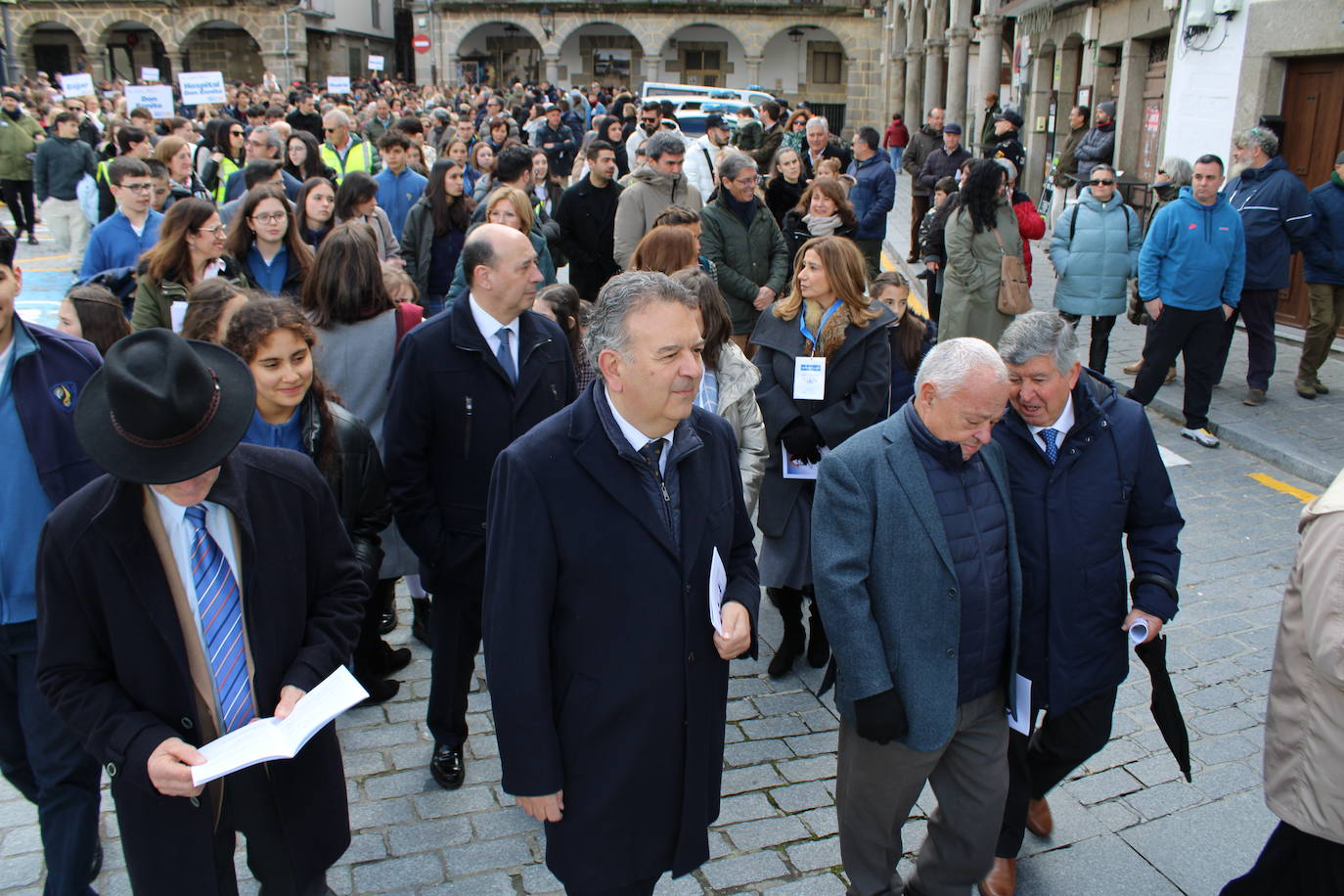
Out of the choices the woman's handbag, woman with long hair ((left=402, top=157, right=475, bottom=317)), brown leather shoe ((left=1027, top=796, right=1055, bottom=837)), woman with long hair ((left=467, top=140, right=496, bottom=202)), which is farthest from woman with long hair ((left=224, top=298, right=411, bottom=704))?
woman with long hair ((left=467, top=140, right=496, bottom=202))

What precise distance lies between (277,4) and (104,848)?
1944 inches

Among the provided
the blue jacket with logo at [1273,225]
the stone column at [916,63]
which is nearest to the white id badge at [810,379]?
the blue jacket with logo at [1273,225]

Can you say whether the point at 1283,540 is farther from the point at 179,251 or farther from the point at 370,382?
the point at 179,251

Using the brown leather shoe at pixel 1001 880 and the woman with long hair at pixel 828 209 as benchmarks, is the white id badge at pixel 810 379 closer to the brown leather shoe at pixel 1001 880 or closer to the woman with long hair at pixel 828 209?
the brown leather shoe at pixel 1001 880

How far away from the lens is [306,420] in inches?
149

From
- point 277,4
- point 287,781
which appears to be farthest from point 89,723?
point 277,4

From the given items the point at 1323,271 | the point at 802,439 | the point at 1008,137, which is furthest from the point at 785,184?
the point at 802,439

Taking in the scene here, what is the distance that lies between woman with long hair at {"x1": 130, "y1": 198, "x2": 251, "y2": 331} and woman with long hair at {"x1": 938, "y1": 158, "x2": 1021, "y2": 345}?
5189 millimetres

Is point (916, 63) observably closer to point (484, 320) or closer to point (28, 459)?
point (484, 320)

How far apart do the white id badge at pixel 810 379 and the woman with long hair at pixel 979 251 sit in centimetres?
376

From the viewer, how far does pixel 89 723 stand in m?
2.43

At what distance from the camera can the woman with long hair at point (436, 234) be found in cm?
786

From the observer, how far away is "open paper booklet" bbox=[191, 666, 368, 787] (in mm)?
2366

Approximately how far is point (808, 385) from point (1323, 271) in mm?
5975
